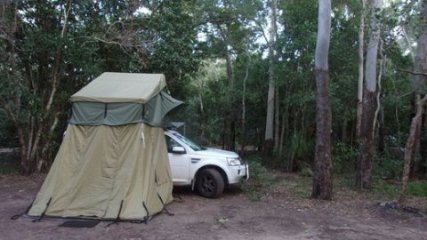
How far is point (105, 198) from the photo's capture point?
816 cm

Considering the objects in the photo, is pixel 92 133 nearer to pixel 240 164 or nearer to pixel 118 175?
pixel 118 175

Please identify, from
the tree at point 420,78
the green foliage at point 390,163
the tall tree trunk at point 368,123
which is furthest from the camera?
the green foliage at point 390,163

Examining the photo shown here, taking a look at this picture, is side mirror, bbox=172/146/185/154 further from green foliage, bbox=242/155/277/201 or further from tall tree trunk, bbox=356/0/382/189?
tall tree trunk, bbox=356/0/382/189

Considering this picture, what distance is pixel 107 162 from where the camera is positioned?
8.43 metres

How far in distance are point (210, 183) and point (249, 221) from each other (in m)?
2.39

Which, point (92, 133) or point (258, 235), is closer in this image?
point (258, 235)

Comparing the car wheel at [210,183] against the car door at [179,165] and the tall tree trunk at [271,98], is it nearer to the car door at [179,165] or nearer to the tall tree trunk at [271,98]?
the car door at [179,165]

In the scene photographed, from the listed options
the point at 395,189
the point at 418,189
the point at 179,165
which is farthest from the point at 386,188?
the point at 179,165

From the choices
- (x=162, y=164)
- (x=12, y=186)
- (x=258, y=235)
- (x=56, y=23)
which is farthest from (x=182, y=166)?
(x=56, y=23)

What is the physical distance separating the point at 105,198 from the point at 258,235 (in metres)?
2.85

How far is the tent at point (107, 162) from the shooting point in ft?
26.6

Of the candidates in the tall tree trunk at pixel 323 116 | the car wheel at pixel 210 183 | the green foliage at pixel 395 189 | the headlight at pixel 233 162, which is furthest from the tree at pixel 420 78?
the car wheel at pixel 210 183

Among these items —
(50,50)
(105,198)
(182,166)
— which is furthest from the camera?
(50,50)

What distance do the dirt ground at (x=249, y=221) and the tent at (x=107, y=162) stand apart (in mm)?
371
